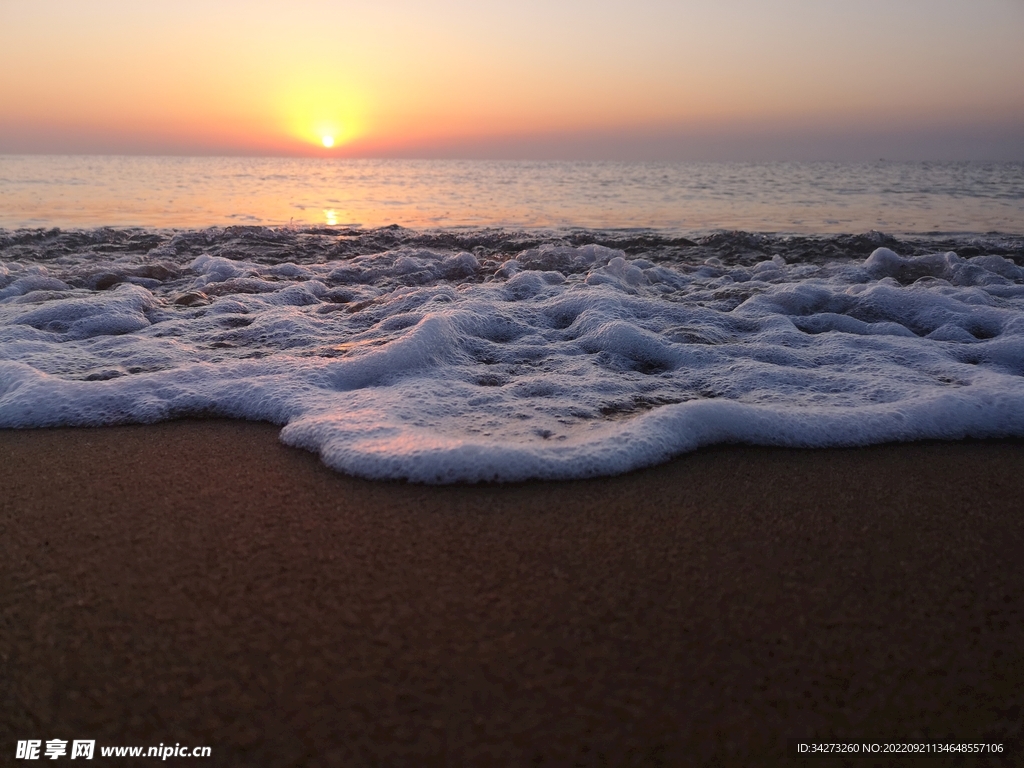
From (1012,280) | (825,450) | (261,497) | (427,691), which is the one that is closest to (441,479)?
(261,497)

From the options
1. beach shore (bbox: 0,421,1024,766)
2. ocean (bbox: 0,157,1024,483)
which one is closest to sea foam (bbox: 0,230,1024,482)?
ocean (bbox: 0,157,1024,483)

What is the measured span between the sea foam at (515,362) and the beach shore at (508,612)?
221 mm

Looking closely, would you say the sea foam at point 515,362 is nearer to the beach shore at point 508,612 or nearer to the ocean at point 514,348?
the ocean at point 514,348

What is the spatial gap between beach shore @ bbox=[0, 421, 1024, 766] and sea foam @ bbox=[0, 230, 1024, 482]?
0.72 ft

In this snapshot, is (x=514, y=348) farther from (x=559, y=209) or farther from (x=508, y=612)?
(x=559, y=209)

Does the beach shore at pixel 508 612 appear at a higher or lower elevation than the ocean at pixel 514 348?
lower

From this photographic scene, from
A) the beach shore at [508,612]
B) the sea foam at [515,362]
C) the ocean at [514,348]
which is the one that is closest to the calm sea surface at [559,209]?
the ocean at [514,348]

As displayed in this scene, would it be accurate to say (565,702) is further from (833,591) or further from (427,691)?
(833,591)

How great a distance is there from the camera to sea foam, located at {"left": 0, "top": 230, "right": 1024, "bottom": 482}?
2074 mm

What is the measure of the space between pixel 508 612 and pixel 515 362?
173cm

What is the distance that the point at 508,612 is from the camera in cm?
125

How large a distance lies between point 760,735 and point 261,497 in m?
1.28

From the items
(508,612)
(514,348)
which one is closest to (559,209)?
(514,348)

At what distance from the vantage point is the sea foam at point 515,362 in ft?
6.81
